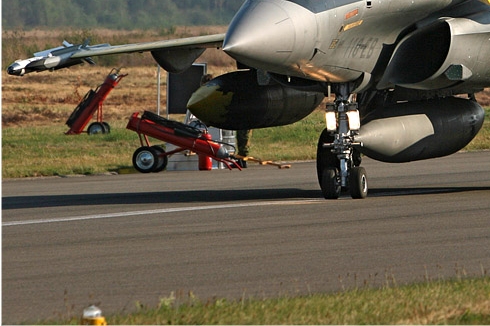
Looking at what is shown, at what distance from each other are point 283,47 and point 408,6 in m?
2.07

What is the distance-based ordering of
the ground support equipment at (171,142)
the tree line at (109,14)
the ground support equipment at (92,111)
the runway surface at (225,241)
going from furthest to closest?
the tree line at (109,14) < the ground support equipment at (92,111) < the ground support equipment at (171,142) < the runway surface at (225,241)

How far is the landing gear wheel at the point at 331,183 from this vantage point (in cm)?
1620

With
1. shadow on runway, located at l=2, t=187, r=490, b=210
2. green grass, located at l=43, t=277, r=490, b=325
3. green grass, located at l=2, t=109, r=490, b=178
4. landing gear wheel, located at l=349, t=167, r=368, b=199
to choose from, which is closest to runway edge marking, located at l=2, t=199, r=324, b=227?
landing gear wheel, located at l=349, t=167, r=368, b=199

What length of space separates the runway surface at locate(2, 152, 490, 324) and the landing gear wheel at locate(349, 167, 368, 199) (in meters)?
0.15

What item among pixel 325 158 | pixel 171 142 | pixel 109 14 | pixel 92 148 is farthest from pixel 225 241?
pixel 109 14

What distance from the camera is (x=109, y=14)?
52312mm

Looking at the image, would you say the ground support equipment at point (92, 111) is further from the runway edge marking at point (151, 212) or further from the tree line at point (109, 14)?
the runway edge marking at point (151, 212)

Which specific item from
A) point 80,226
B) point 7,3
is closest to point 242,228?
point 80,226

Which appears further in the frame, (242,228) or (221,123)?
(221,123)

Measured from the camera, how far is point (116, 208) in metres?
16.1

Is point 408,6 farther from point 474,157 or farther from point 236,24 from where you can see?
point 474,157

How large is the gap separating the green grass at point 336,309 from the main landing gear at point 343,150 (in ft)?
24.6

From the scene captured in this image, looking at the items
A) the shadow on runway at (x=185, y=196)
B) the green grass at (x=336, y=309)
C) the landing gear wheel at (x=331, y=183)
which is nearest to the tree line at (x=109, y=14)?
the shadow on runway at (x=185, y=196)

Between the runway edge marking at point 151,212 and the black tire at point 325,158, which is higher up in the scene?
the black tire at point 325,158
